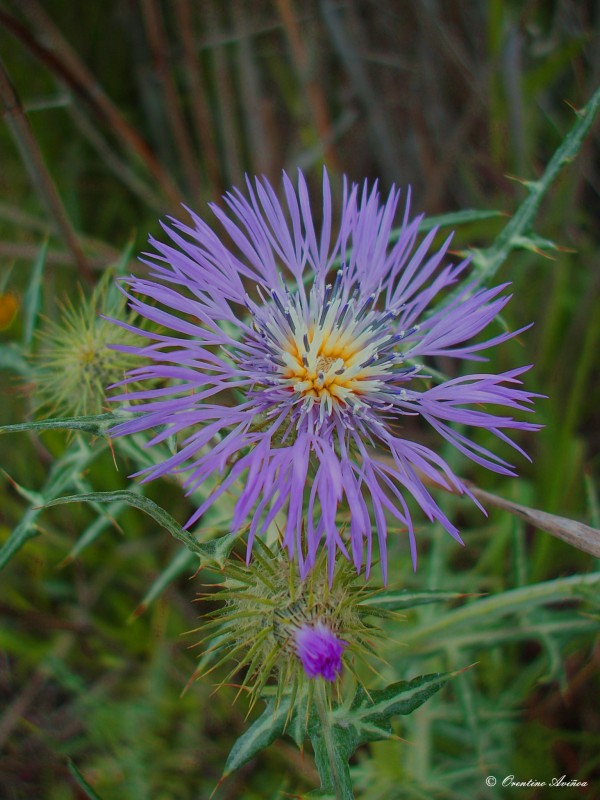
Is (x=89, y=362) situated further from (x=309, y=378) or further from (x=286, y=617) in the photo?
(x=286, y=617)

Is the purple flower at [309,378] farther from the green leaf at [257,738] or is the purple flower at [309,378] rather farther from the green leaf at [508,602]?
the green leaf at [508,602]

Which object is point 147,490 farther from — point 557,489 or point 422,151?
point 422,151

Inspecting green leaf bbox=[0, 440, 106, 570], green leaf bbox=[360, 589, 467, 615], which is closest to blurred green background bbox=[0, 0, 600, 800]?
green leaf bbox=[0, 440, 106, 570]

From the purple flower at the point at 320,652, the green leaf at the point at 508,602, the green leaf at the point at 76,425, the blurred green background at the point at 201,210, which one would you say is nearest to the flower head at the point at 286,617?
the purple flower at the point at 320,652

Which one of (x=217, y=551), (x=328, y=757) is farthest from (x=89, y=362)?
(x=328, y=757)

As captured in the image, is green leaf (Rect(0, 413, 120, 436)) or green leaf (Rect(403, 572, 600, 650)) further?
green leaf (Rect(403, 572, 600, 650))

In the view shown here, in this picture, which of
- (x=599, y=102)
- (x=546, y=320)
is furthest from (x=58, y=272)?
(x=599, y=102)

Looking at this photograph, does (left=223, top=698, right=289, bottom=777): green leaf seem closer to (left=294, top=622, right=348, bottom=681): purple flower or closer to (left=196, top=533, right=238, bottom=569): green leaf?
(left=294, top=622, right=348, bottom=681): purple flower
